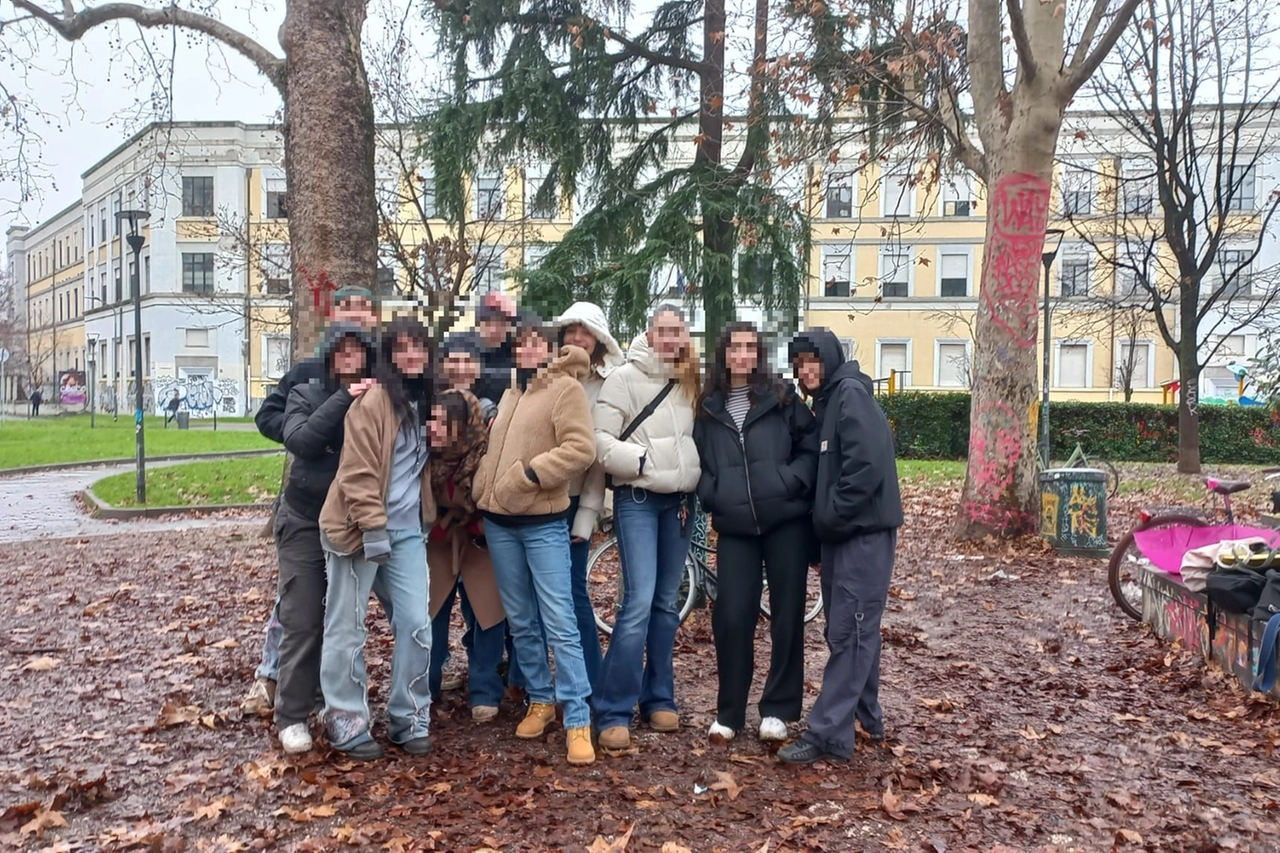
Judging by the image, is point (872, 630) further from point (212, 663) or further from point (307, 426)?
point (212, 663)

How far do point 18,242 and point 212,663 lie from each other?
87.6 metres

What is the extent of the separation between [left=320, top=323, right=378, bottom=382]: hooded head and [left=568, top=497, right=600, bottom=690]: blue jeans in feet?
3.91

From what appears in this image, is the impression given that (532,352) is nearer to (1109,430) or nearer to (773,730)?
Answer: (773,730)

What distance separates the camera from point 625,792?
4.12 meters

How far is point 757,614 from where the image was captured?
4.67 metres

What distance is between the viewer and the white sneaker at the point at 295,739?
4.46 meters

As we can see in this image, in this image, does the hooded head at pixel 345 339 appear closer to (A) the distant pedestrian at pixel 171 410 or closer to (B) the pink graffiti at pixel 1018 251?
(B) the pink graffiti at pixel 1018 251

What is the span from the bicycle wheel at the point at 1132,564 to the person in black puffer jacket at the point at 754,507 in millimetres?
3460

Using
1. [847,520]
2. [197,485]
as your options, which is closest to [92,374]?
[197,485]

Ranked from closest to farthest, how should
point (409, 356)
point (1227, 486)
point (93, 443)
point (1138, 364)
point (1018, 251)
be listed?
point (409, 356) < point (1227, 486) < point (1018, 251) < point (93, 443) < point (1138, 364)

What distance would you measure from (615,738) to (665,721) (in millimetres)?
371

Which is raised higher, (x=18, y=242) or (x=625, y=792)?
(x=18, y=242)

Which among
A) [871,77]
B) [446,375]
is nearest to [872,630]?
[446,375]

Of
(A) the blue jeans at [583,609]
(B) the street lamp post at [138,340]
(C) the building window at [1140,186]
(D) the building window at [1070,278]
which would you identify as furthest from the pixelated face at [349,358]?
(D) the building window at [1070,278]
